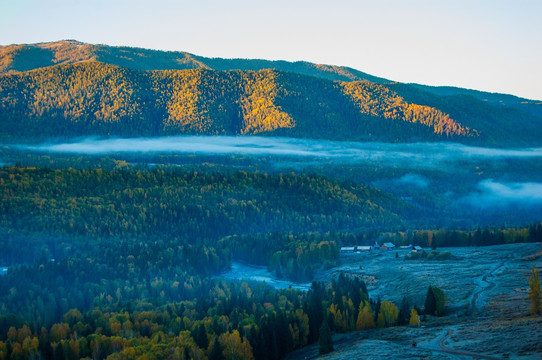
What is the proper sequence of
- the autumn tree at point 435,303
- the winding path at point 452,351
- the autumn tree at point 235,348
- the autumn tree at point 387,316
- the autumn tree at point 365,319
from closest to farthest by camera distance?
the winding path at point 452,351 < the autumn tree at point 235,348 < the autumn tree at point 365,319 < the autumn tree at point 387,316 < the autumn tree at point 435,303

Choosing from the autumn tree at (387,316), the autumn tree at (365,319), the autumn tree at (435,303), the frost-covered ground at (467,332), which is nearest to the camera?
the frost-covered ground at (467,332)

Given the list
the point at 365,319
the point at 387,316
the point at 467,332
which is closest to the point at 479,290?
the point at 387,316

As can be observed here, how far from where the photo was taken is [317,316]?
162250 millimetres

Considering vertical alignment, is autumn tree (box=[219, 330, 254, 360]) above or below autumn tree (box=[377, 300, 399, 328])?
below

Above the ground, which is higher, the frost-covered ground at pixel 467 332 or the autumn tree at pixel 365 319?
the frost-covered ground at pixel 467 332

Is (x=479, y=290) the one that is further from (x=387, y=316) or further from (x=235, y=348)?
(x=235, y=348)

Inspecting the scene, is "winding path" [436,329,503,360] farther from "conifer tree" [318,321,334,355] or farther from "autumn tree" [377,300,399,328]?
"autumn tree" [377,300,399,328]

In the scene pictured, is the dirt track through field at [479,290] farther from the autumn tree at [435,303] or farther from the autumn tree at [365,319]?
the autumn tree at [365,319]

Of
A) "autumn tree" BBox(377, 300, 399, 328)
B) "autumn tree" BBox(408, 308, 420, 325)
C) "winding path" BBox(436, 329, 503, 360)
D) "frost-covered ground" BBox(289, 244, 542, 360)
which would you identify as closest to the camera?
"winding path" BBox(436, 329, 503, 360)

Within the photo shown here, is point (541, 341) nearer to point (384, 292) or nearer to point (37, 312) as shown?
point (384, 292)

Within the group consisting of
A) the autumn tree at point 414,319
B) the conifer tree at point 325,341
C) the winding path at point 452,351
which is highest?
the winding path at point 452,351

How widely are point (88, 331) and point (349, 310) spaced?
1928 inches

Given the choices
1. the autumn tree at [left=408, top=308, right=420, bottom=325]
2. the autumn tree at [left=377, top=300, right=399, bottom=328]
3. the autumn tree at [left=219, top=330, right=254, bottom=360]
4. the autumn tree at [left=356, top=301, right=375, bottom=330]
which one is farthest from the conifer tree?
the autumn tree at [left=408, top=308, right=420, bottom=325]

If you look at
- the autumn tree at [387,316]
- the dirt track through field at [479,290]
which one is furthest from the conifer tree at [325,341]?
the dirt track through field at [479,290]
